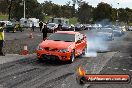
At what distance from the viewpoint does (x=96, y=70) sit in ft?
43.3

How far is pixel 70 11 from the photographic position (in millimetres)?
168500

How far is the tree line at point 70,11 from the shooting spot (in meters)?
103

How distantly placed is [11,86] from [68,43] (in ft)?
22.9

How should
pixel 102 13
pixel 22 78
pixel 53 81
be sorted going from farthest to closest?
pixel 102 13 → pixel 22 78 → pixel 53 81

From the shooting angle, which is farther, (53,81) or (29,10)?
(29,10)

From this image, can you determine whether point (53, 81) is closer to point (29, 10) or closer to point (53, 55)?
point (53, 55)

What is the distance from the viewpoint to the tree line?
103 meters

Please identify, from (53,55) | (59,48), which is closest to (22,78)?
(53,55)

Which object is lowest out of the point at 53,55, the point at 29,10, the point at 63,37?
the point at 53,55

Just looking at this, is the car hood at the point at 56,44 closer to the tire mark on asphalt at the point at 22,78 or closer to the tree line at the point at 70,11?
the tire mark on asphalt at the point at 22,78

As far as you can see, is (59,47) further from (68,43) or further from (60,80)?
(60,80)

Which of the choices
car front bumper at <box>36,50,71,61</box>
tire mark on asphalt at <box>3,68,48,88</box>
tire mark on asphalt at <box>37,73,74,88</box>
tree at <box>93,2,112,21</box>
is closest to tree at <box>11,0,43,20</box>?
tree at <box>93,2,112,21</box>

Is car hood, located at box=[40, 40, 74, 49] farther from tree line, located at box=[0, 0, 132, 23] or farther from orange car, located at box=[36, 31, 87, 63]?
tree line, located at box=[0, 0, 132, 23]

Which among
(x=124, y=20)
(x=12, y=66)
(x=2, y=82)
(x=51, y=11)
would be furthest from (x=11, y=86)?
(x=124, y=20)
